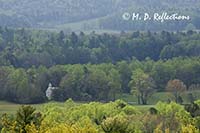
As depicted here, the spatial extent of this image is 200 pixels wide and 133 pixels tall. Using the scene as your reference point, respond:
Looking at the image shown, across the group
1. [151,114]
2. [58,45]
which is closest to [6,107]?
[151,114]

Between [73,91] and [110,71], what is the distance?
10.2 m

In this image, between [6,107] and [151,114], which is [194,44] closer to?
[6,107]

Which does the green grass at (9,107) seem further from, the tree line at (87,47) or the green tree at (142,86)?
the tree line at (87,47)

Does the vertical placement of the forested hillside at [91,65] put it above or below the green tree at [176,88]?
above

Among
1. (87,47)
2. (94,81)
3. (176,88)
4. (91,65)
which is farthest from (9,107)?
(87,47)

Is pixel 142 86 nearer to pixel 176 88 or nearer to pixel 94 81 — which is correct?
pixel 176 88

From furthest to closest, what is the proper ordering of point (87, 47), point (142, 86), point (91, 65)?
point (87, 47), point (91, 65), point (142, 86)

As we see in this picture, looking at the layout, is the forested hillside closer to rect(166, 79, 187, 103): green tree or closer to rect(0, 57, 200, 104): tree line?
rect(0, 57, 200, 104): tree line

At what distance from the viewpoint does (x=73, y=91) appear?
10262 cm

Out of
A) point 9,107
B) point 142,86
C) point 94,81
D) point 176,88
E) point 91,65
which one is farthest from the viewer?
point 91,65

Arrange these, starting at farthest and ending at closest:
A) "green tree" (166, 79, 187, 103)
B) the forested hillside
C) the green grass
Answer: the forested hillside → "green tree" (166, 79, 187, 103) → the green grass

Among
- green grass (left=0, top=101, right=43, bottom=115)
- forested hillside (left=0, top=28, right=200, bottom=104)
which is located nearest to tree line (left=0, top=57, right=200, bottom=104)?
forested hillside (left=0, top=28, right=200, bottom=104)

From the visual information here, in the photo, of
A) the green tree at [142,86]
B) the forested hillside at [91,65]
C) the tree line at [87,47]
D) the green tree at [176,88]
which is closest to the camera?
the green tree at [142,86]

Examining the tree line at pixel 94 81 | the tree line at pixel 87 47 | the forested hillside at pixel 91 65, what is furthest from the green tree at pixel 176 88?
the tree line at pixel 87 47
